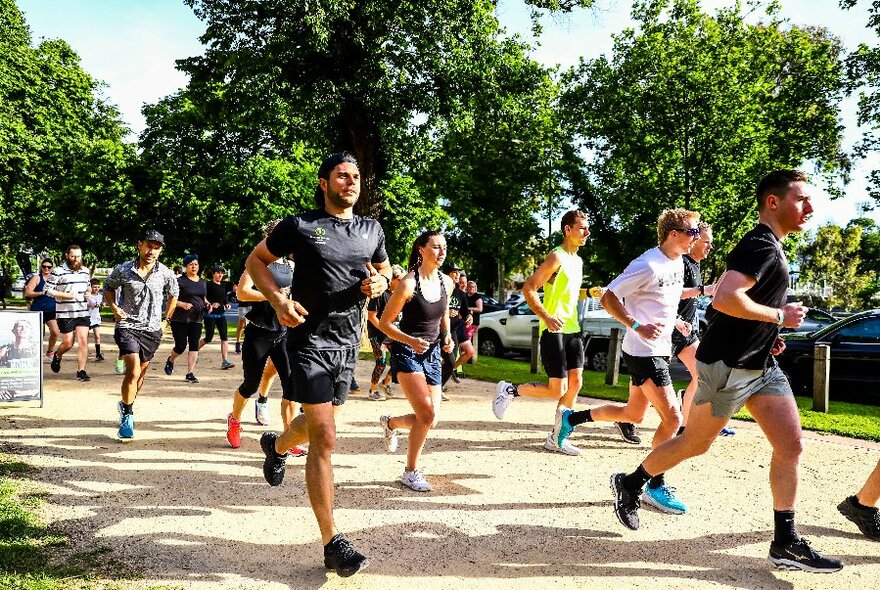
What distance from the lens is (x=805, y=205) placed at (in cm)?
397

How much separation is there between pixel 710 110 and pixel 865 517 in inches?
894

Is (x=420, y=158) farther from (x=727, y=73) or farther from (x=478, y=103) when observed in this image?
(x=727, y=73)

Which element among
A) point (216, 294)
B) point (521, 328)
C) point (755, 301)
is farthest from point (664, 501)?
point (521, 328)

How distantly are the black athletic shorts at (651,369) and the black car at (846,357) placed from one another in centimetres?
671

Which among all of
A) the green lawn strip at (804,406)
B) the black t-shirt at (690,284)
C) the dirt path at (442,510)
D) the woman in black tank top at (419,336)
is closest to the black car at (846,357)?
the green lawn strip at (804,406)

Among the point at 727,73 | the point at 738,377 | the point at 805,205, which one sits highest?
the point at 727,73

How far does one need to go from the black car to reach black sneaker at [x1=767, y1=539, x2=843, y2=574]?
826 centimetres

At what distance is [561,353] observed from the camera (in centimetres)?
680

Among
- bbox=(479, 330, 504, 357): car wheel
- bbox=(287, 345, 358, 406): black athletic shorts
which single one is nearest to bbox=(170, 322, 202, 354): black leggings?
bbox=(287, 345, 358, 406): black athletic shorts

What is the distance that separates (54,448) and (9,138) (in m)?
27.1

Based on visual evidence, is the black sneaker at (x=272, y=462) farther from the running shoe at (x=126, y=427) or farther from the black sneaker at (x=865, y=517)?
the black sneaker at (x=865, y=517)

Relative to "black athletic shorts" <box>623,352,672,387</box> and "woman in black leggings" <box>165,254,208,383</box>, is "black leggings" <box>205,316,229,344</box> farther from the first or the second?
"black athletic shorts" <box>623,352,672,387</box>

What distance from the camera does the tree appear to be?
2497 cm

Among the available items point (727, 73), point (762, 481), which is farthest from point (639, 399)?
point (727, 73)
